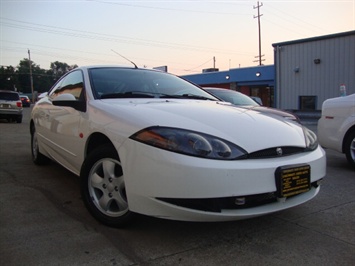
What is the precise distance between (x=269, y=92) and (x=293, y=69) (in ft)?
27.2

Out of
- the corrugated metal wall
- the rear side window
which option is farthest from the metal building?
the rear side window

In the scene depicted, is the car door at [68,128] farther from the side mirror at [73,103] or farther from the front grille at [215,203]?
the front grille at [215,203]

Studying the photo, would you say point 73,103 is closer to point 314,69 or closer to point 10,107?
point 10,107

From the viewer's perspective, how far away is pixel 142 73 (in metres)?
4.11

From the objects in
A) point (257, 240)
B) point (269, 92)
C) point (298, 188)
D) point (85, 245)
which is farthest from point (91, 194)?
point (269, 92)

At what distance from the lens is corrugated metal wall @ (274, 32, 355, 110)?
1703cm

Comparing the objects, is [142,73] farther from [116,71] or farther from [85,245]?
[85,245]

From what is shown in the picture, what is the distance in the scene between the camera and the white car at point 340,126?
548 centimetres

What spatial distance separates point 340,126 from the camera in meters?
5.61

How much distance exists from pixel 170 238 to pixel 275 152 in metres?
1.05

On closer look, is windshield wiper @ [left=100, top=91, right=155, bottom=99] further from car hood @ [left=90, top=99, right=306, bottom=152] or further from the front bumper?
the front bumper

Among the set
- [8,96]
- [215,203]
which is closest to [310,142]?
[215,203]

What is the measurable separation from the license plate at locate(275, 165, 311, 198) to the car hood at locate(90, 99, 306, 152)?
205 millimetres

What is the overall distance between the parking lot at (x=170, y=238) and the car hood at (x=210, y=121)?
0.74 meters
